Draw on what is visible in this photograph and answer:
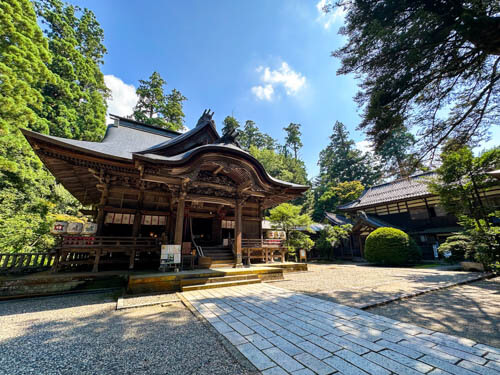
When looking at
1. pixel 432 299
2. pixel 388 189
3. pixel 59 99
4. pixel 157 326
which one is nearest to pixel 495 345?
pixel 432 299

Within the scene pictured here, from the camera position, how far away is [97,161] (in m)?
7.21

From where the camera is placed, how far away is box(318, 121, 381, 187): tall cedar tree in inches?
1373

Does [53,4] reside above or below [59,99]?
above

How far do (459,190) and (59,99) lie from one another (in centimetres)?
3030

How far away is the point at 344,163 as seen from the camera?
36844mm

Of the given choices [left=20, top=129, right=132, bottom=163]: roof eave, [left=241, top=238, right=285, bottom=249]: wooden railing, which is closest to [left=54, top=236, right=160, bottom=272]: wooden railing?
[left=20, top=129, right=132, bottom=163]: roof eave

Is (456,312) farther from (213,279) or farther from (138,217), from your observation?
(138,217)

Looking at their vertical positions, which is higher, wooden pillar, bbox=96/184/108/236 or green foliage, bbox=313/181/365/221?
Answer: green foliage, bbox=313/181/365/221

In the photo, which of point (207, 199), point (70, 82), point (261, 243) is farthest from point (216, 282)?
point (70, 82)

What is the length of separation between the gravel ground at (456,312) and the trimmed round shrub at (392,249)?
791 cm

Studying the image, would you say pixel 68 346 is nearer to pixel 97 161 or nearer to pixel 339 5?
pixel 97 161

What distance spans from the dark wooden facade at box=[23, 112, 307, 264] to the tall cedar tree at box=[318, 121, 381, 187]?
29.8 meters

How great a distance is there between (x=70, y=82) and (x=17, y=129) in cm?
1048

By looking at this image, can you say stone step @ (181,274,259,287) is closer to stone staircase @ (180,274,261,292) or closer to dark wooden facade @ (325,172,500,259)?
stone staircase @ (180,274,261,292)
